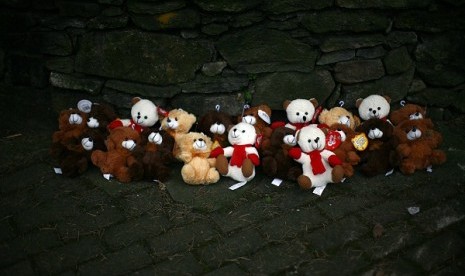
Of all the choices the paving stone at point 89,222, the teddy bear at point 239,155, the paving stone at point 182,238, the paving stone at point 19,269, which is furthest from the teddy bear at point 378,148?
the paving stone at point 19,269

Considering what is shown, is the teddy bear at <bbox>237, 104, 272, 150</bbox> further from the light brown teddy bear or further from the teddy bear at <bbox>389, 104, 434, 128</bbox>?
the teddy bear at <bbox>389, 104, 434, 128</bbox>

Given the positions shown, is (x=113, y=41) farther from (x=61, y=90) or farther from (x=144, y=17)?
(x=61, y=90)

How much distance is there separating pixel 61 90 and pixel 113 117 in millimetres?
616

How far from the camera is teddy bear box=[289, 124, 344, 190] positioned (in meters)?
3.31

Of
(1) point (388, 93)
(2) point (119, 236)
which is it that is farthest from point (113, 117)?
(1) point (388, 93)

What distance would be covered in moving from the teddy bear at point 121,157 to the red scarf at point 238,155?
26.3 inches

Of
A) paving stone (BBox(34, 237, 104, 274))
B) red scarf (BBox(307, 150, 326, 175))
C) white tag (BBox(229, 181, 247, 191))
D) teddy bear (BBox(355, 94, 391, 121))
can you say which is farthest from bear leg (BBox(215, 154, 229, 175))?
teddy bear (BBox(355, 94, 391, 121))

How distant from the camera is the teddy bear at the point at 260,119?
3605mm

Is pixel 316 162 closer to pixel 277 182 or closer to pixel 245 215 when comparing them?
pixel 277 182

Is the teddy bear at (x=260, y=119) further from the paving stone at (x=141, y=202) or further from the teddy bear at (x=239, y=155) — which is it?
the paving stone at (x=141, y=202)

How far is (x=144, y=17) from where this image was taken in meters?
3.62

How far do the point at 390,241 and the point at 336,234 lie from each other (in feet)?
1.06

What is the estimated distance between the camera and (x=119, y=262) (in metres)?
2.78

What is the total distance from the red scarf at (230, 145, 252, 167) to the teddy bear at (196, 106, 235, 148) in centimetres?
19
